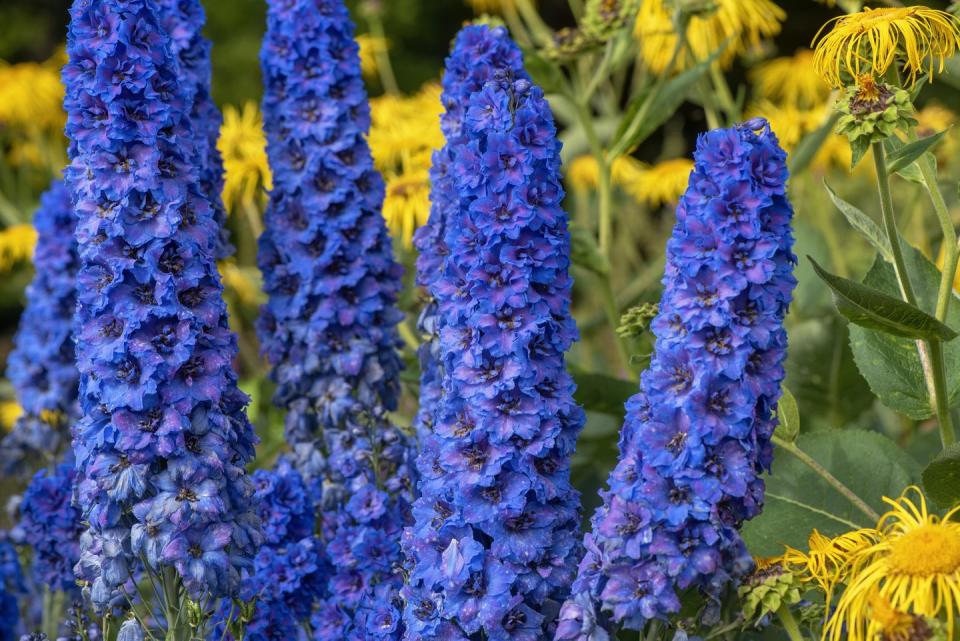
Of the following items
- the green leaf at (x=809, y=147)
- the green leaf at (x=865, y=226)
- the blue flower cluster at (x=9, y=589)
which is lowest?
the blue flower cluster at (x=9, y=589)

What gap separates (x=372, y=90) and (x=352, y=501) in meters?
7.06

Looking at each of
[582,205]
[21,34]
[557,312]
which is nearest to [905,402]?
[557,312]

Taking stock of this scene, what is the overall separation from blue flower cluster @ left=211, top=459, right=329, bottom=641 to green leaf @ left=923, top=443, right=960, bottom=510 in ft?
4.19

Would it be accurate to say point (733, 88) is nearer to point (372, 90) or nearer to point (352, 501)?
point (372, 90)

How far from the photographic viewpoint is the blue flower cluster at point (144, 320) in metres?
2.40

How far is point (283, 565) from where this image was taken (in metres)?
2.83

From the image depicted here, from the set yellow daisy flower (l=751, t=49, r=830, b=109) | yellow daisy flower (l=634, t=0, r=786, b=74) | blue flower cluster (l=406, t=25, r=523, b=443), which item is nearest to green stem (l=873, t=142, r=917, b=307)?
blue flower cluster (l=406, t=25, r=523, b=443)

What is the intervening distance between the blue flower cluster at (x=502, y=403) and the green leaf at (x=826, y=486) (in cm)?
67

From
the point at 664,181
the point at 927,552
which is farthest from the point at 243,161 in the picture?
the point at 927,552

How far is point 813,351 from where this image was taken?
12.8ft

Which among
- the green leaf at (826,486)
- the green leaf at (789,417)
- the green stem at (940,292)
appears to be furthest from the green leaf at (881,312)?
the green leaf at (826,486)

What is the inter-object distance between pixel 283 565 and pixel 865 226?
140 centimetres

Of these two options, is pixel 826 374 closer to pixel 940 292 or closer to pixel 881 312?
pixel 940 292

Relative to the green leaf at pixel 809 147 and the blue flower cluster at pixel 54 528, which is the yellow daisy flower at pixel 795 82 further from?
the blue flower cluster at pixel 54 528
